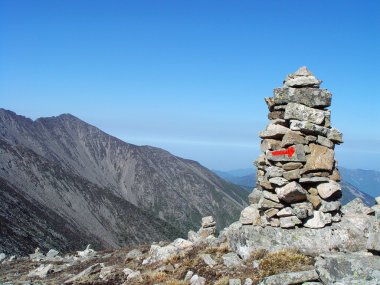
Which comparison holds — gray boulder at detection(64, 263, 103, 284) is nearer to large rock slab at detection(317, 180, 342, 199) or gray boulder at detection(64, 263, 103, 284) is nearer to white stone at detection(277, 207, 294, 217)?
white stone at detection(277, 207, 294, 217)

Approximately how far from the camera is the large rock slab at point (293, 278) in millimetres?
12767

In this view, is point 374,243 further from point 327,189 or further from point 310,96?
point 310,96

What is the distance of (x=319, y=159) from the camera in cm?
1722

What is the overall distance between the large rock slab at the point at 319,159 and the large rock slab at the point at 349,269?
15.2ft

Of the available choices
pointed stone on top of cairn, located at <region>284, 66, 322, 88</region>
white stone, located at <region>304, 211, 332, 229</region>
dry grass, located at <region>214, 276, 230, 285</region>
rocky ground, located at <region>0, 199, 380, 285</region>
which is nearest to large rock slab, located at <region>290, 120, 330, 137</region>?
pointed stone on top of cairn, located at <region>284, 66, 322, 88</region>

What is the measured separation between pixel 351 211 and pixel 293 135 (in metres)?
4.42

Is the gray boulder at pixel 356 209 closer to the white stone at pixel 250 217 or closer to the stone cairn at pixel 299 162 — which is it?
the stone cairn at pixel 299 162

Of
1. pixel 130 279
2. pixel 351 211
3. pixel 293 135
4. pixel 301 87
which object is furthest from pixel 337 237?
pixel 130 279

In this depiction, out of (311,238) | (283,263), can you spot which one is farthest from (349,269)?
(311,238)

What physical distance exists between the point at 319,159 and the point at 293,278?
606cm

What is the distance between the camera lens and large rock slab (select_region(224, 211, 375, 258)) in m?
15.6

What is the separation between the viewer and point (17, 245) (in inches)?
2596

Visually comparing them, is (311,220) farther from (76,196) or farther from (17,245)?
(76,196)

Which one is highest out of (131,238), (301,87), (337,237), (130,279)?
(301,87)
